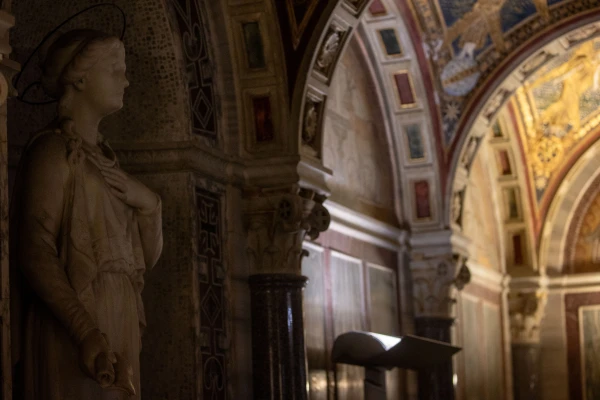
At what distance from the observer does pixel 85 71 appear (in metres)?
6.30

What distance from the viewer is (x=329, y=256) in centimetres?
1197

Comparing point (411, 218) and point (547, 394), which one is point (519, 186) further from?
point (411, 218)

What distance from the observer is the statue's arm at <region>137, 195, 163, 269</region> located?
654cm

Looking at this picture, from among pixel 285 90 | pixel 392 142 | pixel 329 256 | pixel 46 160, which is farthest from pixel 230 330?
pixel 392 142

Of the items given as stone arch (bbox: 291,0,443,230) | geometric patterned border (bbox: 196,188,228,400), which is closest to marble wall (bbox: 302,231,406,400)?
stone arch (bbox: 291,0,443,230)

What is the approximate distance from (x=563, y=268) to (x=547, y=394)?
1.76 m

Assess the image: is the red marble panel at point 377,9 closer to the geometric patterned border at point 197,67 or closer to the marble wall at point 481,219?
the geometric patterned border at point 197,67

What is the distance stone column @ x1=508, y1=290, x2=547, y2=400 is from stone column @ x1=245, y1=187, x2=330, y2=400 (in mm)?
8513

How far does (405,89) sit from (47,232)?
7.82 meters

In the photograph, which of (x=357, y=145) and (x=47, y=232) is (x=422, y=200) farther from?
(x=47, y=232)

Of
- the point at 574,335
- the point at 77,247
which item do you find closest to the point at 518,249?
the point at 574,335

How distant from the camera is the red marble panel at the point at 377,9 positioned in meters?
12.6

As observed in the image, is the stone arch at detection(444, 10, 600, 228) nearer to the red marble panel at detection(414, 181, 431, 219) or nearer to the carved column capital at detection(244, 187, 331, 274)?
the red marble panel at detection(414, 181, 431, 219)

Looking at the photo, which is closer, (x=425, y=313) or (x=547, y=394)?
(x=425, y=313)
